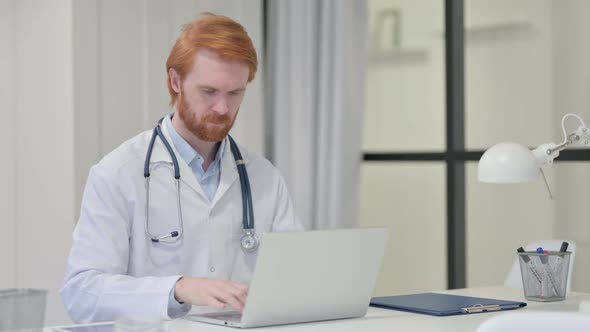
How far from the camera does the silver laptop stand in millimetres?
1944

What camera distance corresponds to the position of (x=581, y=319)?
1127 mm

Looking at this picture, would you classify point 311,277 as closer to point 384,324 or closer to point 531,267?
point 384,324

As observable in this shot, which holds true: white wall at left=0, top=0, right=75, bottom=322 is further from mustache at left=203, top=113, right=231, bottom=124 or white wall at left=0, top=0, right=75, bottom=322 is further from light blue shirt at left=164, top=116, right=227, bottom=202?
mustache at left=203, top=113, right=231, bottom=124

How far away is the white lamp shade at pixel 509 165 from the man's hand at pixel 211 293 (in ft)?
2.50

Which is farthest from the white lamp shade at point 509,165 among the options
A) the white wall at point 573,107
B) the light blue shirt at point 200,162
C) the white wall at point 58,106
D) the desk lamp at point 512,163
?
the white wall at point 58,106

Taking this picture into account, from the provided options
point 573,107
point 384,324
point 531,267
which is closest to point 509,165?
point 531,267

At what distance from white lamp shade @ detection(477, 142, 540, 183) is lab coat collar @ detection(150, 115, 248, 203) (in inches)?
27.3

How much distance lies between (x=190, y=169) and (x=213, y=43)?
1.14 ft

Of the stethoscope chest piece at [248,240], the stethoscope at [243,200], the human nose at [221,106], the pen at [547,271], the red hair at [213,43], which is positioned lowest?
the pen at [547,271]

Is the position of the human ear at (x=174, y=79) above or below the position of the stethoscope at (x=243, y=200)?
above

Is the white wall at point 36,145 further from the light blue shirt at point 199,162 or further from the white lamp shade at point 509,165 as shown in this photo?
the white lamp shade at point 509,165

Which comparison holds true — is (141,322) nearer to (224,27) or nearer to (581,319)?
(581,319)

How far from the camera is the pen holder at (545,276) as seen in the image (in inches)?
100

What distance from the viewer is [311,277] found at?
203cm
